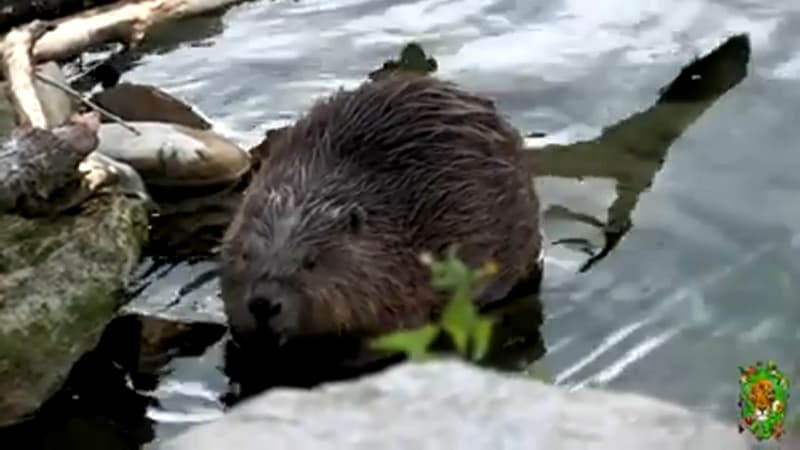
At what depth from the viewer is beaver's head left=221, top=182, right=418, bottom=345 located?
16.3 ft

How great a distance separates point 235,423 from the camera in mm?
2088

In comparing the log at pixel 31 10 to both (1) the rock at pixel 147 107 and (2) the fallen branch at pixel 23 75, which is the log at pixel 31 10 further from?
(2) the fallen branch at pixel 23 75

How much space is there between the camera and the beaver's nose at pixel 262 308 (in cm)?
492

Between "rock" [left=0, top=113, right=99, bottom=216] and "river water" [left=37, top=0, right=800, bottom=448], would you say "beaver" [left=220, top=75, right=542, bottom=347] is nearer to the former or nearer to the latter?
"river water" [left=37, top=0, right=800, bottom=448]

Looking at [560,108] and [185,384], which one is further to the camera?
[560,108]

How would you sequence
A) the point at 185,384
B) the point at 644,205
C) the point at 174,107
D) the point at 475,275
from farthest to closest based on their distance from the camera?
the point at 174,107
the point at 644,205
the point at 185,384
the point at 475,275

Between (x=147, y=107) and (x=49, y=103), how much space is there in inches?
20.9

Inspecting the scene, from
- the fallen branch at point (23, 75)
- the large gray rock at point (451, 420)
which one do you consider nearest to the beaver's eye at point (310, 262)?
the fallen branch at point (23, 75)

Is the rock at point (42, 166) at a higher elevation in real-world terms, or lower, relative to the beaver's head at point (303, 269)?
higher

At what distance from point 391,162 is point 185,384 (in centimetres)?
85

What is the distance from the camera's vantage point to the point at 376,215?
17.2 feet

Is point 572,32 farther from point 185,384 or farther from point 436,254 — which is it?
point 185,384

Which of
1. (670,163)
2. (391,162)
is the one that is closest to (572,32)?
(670,163)

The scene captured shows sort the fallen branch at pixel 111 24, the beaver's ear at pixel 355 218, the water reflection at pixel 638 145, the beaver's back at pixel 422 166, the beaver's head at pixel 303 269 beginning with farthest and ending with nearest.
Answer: the fallen branch at pixel 111 24 < the water reflection at pixel 638 145 < the beaver's back at pixel 422 166 < the beaver's ear at pixel 355 218 < the beaver's head at pixel 303 269
